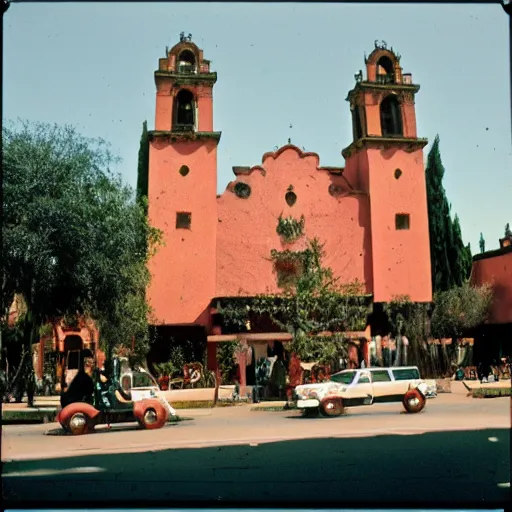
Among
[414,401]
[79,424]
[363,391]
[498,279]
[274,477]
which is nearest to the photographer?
[274,477]

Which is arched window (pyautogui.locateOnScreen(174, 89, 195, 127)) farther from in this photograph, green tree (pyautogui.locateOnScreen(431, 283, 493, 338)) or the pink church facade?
green tree (pyautogui.locateOnScreen(431, 283, 493, 338))

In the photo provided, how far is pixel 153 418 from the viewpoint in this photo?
32.6ft

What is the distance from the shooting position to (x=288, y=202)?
18000mm

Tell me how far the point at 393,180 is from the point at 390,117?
2191 mm

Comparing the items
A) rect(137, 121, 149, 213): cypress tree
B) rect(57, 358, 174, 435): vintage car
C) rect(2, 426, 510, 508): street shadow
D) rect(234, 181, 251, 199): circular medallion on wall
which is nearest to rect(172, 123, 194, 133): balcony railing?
rect(137, 121, 149, 213): cypress tree

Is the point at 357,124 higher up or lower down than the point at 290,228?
higher up

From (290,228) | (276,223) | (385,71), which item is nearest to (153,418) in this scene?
(290,228)

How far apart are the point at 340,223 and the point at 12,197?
9.10m

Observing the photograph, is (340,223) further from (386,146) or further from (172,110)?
(172,110)

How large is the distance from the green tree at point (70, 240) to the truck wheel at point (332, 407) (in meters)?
4.02

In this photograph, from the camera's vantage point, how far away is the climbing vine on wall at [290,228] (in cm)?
1642

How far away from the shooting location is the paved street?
6.85m

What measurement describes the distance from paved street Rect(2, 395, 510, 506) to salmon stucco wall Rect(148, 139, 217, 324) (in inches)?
168

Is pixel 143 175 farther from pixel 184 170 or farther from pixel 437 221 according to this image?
pixel 437 221
